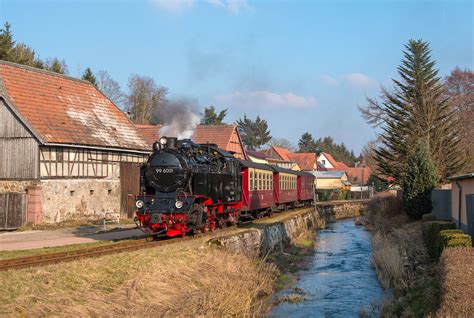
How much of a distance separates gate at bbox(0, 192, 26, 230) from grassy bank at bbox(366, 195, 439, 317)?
17.1 metres

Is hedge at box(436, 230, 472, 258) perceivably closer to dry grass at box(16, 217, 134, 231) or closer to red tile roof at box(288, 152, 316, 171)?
dry grass at box(16, 217, 134, 231)

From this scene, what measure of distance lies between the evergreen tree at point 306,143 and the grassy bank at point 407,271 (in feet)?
345

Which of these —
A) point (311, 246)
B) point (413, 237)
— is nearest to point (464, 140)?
point (311, 246)

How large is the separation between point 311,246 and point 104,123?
50.0 ft

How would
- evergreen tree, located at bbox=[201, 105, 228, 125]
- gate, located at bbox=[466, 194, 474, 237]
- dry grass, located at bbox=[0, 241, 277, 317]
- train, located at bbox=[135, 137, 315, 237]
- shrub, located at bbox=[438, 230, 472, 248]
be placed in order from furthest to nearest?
1. evergreen tree, located at bbox=[201, 105, 228, 125]
2. train, located at bbox=[135, 137, 315, 237]
3. gate, located at bbox=[466, 194, 474, 237]
4. shrub, located at bbox=[438, 230, 472, 248]
5. dry grass, located at bbox=[0, 241, 277, 317]

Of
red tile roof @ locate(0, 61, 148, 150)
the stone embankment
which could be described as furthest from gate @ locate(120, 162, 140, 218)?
the stone embankment

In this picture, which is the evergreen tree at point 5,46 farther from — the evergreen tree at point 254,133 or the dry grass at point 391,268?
the evergreen tree at point 254,133

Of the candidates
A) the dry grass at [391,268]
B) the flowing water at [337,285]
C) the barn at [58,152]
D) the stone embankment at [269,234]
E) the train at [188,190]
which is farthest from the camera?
the barn at [58,152]

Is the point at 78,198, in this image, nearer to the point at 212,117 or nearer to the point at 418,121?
the point at 418,121

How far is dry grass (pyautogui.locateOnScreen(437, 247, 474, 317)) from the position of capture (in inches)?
307

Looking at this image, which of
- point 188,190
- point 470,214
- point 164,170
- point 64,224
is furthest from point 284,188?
point 470,214

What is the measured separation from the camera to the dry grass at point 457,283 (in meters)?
7.81

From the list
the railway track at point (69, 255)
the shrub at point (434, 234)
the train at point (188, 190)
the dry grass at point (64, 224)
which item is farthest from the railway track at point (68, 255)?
the dry grass at point (64, 224)

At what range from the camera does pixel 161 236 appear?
19312mm
